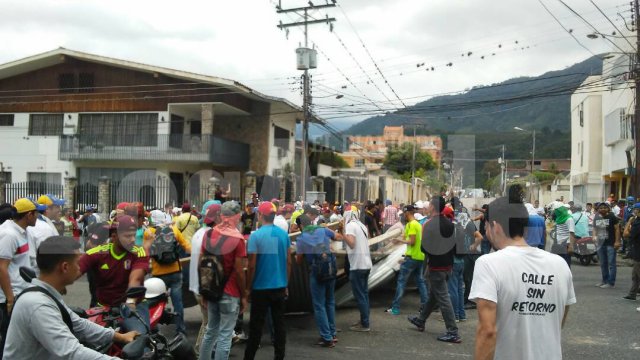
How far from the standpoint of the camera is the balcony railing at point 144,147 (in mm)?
25672

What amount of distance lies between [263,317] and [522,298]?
338 centimetres

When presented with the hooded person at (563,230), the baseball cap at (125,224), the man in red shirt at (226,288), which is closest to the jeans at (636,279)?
the hooded person at (563,230)

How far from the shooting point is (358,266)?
24.8 feet

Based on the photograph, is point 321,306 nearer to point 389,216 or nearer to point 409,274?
point 409,274

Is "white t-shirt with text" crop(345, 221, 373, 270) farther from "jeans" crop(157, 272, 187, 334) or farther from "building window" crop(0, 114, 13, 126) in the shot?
"building window" crop(0, 114, 13, 126)

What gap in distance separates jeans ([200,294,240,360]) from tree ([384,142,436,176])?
172ft

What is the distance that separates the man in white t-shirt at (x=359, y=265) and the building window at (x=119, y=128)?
20.2 m

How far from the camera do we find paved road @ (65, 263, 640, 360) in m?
6.71

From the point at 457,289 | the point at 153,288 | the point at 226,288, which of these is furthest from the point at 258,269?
the point at 457,289

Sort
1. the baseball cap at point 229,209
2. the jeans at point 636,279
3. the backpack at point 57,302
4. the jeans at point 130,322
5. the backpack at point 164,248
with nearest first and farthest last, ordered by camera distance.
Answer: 1. the backpack at point 57,302
2. the jeans at point 130,322
3. the baseball cap at point 229,209
4. the backpack at point 164,248
5. the jeans at point 636,279

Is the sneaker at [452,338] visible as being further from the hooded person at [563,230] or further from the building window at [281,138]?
the building window at [281,138]

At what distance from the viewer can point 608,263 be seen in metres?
11.6

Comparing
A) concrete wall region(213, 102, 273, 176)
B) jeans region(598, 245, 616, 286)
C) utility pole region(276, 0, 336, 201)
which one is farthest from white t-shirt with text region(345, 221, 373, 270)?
concrete wall region(213, 102, 273, 176)

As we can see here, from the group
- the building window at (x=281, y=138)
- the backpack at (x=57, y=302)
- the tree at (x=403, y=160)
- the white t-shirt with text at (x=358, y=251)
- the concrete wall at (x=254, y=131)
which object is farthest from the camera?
the tree at (x=403, y=160)
